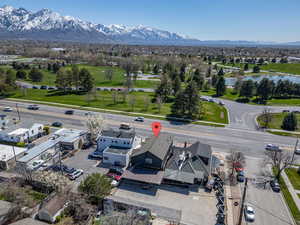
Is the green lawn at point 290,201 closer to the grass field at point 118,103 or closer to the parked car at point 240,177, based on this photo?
the parked car at point 240,177

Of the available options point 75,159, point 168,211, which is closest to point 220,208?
point 168,211

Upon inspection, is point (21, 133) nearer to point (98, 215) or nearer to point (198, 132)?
point (98, 215)

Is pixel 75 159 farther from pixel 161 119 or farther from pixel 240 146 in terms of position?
pixel 240 146

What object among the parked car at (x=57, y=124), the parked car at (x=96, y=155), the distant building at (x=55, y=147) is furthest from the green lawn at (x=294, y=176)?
the parked car at (x=57, y=124)

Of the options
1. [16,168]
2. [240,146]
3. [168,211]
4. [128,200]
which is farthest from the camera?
[240,146]

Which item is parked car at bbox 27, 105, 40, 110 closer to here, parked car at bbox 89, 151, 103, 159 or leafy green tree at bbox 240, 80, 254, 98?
parked car at bbox 89, 151, 103, 159

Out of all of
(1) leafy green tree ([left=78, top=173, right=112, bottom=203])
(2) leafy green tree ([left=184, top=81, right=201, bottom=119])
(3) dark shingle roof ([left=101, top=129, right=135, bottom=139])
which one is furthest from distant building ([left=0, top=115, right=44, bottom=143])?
(2) leafy green tree ([left=184, top=81, right=201, bottom=119])
